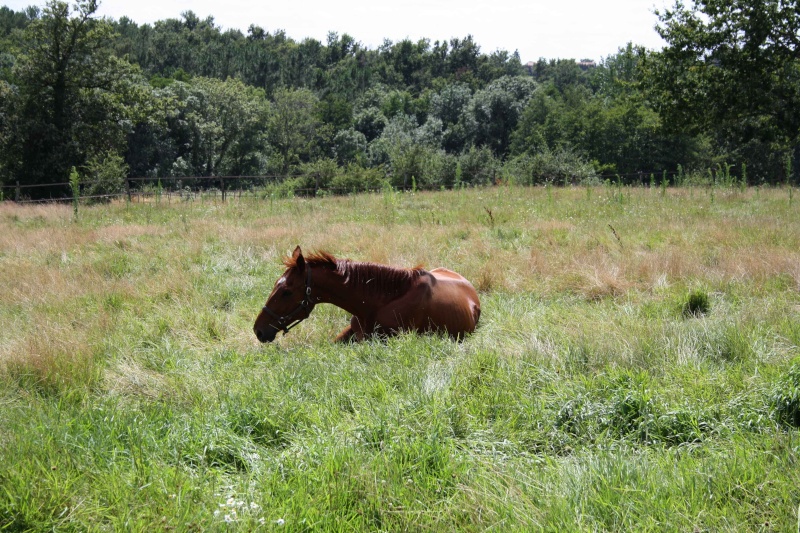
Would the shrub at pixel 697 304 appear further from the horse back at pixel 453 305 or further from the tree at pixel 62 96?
the tree at pixel 62 96

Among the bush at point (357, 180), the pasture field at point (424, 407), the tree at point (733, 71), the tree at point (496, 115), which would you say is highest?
the tree at point (496, 115)

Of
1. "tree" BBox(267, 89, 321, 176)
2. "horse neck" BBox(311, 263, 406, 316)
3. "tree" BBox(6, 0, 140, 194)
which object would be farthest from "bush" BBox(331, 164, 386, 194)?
"tree" BBox(267, 89, 321, 176)

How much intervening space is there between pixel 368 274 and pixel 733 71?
2033 centimetres

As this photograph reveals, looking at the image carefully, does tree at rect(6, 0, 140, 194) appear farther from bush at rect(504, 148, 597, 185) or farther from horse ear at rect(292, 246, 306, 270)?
horse ear at rect(292, 246, 306, 270)

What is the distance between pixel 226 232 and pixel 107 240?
2.52 meters

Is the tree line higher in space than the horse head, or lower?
higher

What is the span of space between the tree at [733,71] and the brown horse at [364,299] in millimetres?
19036

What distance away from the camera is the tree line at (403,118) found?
20.9 m

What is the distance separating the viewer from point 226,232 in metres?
12.5

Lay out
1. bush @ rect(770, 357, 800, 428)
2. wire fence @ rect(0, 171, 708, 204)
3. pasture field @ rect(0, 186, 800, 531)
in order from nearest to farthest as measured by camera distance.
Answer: pasture field @ rect(0, 186, 800, 531), bush @ rect(770, 357, 800, 428), wire fence @ rect(0, 171, 708, 204)

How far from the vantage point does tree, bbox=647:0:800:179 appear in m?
19.8

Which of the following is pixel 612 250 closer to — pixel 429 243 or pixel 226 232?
Answer: pixel 429 243

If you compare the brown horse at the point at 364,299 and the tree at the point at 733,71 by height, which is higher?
the tree at the point at 733,71

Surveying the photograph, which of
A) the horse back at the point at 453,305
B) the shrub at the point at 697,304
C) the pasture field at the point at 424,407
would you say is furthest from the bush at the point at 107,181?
the shrub at the point at 697,304
